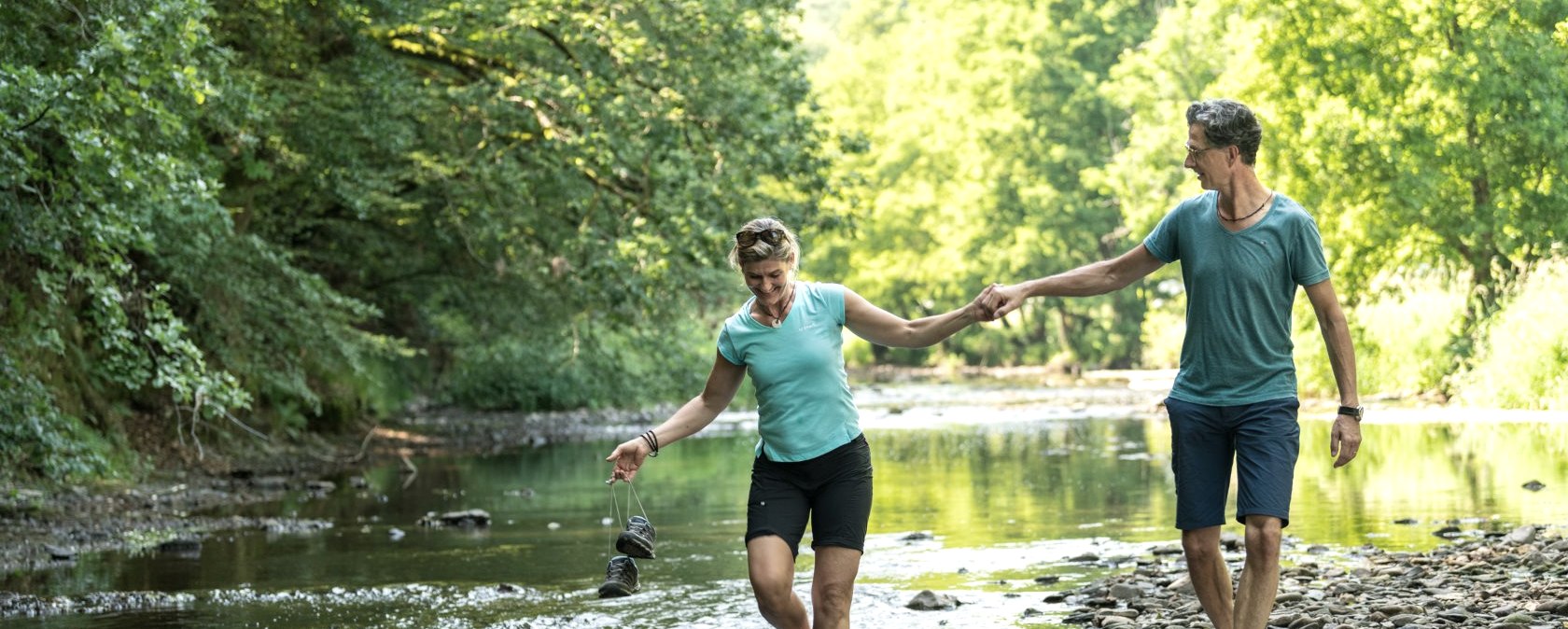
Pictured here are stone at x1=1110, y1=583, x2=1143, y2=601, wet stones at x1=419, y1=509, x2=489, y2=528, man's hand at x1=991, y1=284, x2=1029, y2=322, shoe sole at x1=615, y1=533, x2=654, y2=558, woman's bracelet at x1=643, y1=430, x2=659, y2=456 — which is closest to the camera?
shoe sole at x1=615, y1=533, x2=654, y2=558

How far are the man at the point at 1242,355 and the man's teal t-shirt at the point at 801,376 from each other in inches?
51.1

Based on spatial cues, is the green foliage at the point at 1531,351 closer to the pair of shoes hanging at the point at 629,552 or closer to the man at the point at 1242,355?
the man at the point at 1242,355

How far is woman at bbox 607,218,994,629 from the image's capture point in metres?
6.26

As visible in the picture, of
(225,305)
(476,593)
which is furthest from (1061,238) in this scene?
(476,593)

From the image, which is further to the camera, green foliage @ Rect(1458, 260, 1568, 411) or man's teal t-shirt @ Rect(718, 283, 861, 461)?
green foliage @ Rect(1458, 260, 1568, 411)

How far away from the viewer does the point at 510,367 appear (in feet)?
114

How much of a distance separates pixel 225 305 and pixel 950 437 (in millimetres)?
10897

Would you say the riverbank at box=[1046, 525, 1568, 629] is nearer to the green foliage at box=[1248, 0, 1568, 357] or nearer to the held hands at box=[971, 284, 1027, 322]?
the held hands at box=[971, 284, 1027, 322]

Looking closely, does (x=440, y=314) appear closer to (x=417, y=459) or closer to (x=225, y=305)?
(x=417, y=459)

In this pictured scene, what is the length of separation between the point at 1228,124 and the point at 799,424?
1.91 m

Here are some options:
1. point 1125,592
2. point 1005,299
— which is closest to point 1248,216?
point 1005,299

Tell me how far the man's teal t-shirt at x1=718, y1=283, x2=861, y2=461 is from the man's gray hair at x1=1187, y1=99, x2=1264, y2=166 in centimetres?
149

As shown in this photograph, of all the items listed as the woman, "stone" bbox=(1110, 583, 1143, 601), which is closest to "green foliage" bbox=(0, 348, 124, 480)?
"stone" bbox=(1110, 583, 1143, 601)

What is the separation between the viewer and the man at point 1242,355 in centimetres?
642
